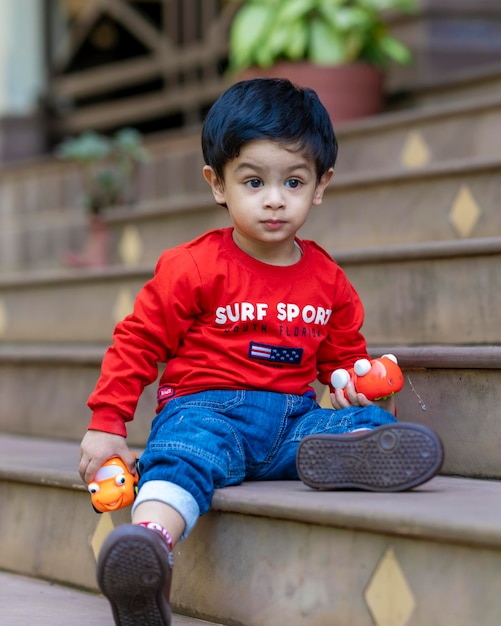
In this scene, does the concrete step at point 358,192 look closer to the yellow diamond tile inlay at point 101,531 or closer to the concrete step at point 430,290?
the concrete step at point 430,290

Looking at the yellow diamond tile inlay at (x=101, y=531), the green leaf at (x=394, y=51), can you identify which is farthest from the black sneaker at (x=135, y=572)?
the green leaf at (x=394, y=51)

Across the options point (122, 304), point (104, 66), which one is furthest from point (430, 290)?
point (104, 66)

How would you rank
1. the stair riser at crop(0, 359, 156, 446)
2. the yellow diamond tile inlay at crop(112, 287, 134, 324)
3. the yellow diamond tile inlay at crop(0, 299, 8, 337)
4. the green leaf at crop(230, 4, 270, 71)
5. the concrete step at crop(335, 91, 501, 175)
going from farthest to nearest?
the green leaf at crop(230, 4, 270, 71), the yellow diamond tile inlay at crop(0, 299, 8, 337), the concrete step at crop(335, 91, 501, 175), the yellow diamond tile inlay at crop(112, 287, 134, 324), the stair riser at crop(0, 359, 156, 446)

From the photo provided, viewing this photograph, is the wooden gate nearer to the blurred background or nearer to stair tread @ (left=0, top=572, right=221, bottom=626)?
the blurred background

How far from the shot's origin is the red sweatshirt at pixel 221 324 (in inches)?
73.7

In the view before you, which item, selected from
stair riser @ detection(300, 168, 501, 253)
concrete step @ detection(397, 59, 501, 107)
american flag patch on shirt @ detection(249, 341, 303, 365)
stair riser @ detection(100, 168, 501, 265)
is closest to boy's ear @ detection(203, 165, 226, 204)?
american flag patch on shirt @ detection(249, 341, 303, 365)

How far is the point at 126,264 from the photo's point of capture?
11.7 feet

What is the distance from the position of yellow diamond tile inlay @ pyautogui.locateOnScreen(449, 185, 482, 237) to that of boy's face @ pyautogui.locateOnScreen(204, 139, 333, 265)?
836 mm

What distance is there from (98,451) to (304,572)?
0.40 meters

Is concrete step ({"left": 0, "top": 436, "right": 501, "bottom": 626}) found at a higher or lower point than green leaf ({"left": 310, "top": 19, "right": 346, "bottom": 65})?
lower

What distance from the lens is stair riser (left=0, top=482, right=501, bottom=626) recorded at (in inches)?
56.8

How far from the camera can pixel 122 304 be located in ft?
9.86

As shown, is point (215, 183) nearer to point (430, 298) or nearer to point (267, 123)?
point (267, 123)

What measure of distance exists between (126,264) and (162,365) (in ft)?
4.12
